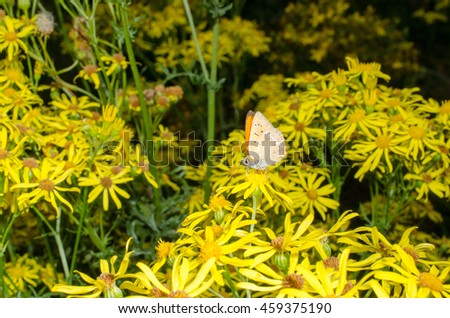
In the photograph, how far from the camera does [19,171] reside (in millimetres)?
1957

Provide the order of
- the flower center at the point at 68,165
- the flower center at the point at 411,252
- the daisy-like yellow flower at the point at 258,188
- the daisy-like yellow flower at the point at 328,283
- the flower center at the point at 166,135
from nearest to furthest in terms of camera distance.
Result: the daisy-like yellow flower at the point at 328,283 < the flower center at the point at 411,252 < the daisy-like yellow flower at the point at 258,188 < the flower center at the point at 68,165 < the flower center at the point at 166,135

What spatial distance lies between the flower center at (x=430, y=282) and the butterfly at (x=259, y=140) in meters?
0.58

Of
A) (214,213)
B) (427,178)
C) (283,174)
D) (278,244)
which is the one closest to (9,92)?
(283,174)

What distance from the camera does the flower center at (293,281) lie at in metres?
1.18

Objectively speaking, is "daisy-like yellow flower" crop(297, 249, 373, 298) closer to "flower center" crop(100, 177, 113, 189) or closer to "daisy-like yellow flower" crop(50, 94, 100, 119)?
"flower center" crop(100, 177, 113, 189)

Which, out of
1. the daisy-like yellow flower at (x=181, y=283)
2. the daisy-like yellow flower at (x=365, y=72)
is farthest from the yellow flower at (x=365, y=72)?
the daisy-like yellow flower at (x=181, y=283)

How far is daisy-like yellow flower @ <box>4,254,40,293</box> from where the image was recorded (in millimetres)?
2324

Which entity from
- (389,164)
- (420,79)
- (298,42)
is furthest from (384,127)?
(420,79)

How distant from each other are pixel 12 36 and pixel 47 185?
78cm

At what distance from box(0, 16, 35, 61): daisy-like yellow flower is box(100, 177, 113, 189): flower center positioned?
667 millimetres

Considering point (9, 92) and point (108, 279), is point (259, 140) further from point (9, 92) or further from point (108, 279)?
point (9, 92)

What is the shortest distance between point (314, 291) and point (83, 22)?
5.84 feet

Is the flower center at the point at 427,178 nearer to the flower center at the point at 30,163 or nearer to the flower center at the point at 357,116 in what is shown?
the flower center at the point at 357,116
